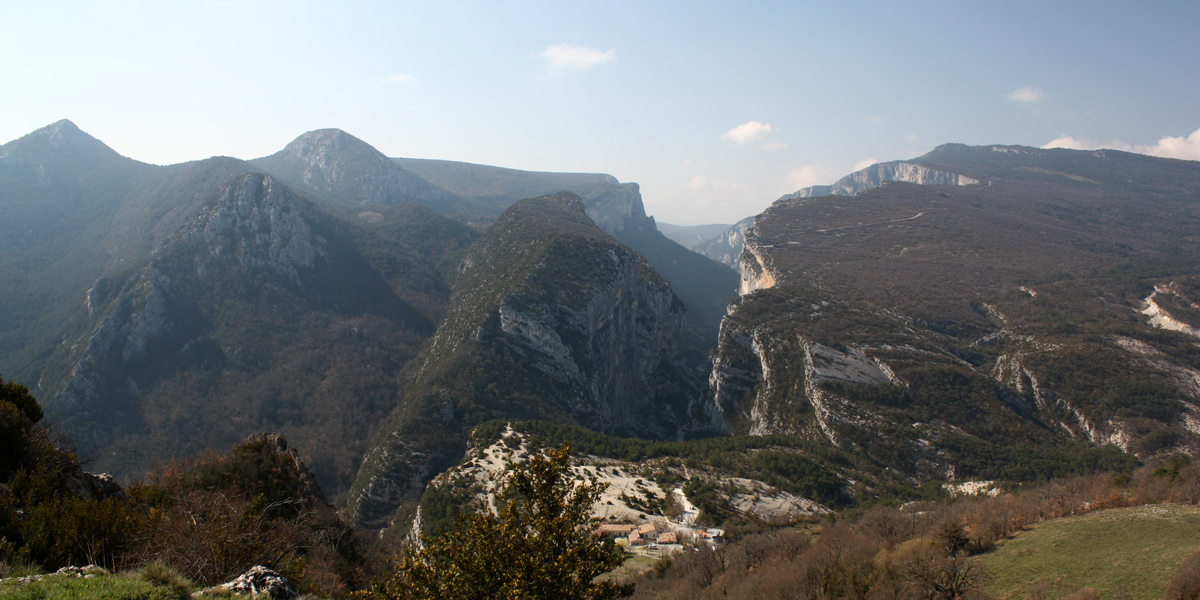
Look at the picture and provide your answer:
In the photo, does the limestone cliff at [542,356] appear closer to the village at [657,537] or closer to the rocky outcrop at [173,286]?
the village at [657,537]

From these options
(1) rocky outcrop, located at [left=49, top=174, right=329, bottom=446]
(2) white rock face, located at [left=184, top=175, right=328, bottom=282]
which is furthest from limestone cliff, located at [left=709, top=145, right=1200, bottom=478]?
(1) rocky outcrop, located at [left=49, top=174, right=329, bottom=446]

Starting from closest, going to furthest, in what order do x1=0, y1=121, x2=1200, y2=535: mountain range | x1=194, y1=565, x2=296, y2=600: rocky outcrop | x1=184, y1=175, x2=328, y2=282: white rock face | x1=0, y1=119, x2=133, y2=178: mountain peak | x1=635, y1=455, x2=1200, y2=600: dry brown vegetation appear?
x1=194, y1=565, x2=296, y2=600: rocky outcrop < x1=635, y1=455, x2=1200, y2=600: dry brown vegetation < x1=0, y1=121, x2=1200, y2=535: mountain range < x1=184, y1=175, x2=328, y2=282: white rock face < x1=0, y1=119, x2=133, y2=178: mountain peak

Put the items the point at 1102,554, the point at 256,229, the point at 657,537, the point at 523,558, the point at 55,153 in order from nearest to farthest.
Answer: the point at 523,558 < the point at 1102,554 < the point at 657,537 < the point at 256,229 < the point at 55,153

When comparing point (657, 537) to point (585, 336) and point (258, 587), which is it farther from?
point (585, 336)

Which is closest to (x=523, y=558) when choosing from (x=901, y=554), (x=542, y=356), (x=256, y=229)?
(x=901, y=554)

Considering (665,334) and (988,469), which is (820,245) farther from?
(988,469)

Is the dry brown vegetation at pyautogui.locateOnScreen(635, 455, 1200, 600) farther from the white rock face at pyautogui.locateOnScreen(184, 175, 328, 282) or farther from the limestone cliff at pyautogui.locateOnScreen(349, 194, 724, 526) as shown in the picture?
the white rock face at pyautogui.locateOnScreen(184, 175, 328, 282)

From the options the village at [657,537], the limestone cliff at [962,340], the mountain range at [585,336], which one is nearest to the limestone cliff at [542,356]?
the mountain range at [585,336]
